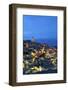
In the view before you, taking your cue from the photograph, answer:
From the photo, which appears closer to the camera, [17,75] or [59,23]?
[17,75]

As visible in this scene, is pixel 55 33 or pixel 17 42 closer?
pixel 17 42

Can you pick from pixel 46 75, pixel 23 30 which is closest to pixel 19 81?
pixel 46 75

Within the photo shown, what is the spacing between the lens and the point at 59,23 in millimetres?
2217

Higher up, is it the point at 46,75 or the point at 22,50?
the point at 22,50

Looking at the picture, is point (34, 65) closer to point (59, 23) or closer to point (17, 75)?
point (17, 75)

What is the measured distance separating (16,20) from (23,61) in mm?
309

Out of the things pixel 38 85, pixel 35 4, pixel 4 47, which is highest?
pixel 35 4

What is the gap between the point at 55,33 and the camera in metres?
2.21

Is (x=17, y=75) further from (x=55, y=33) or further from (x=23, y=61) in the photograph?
(x=55, y=33)

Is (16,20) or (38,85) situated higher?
(16,20)

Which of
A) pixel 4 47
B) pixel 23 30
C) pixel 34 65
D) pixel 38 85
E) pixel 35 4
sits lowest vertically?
pixel 38 85

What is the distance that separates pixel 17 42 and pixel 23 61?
15 centimetres

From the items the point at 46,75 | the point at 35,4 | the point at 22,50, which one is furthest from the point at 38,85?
the point at 35,4

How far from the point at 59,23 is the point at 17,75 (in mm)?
527
